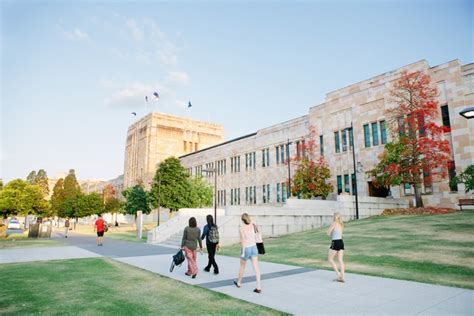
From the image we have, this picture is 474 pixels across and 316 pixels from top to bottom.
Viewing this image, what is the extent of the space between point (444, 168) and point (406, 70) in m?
9.47

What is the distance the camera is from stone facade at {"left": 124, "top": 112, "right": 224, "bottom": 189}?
250 ft

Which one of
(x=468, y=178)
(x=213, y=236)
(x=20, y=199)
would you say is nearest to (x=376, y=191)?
(x=468, y=178)

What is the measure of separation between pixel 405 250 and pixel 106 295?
1127cm

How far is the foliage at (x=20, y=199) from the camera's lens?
3650cm

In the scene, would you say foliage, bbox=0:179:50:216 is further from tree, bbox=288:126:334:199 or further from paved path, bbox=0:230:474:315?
paved path, bbox=0:230:474:315

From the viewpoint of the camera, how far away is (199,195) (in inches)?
1766

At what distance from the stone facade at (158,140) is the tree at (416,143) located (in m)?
58.0

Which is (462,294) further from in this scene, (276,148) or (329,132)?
(276,148)

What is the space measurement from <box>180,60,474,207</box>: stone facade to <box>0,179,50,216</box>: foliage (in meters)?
25.5

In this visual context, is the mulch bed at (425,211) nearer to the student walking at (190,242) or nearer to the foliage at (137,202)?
the student walking at (190,242)

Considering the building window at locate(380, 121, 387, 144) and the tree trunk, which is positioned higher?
the building window at locate(380, 121, 387, 144)

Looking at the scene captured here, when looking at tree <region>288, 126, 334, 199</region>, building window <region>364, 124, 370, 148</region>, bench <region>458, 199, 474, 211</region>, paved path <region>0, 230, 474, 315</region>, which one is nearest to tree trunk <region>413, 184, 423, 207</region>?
bench <region>458, 199, 474, 211</region>

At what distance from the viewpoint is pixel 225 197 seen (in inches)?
1987

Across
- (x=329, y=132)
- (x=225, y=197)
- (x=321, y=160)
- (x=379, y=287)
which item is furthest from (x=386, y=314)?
(x=225, y=197)
